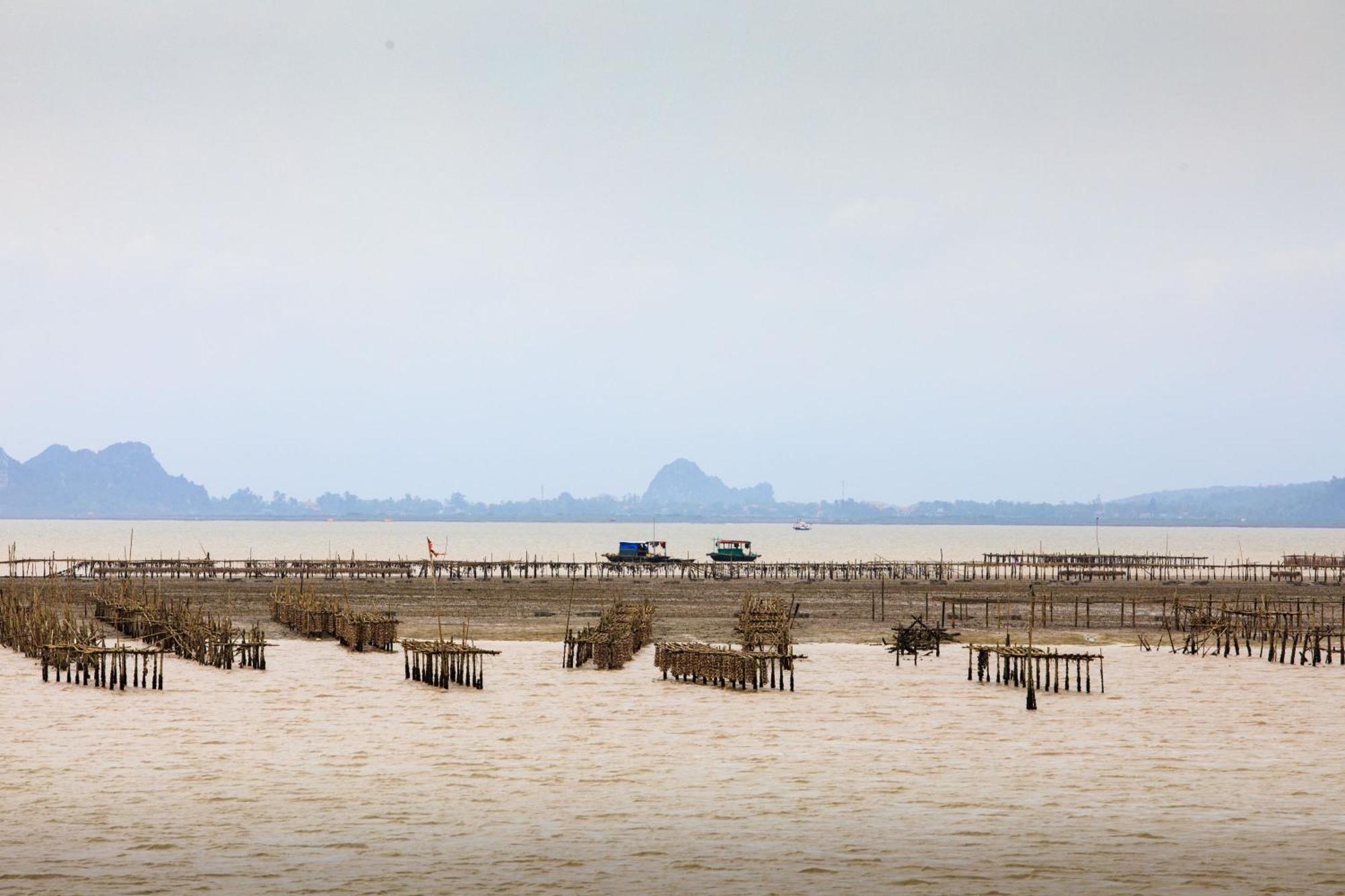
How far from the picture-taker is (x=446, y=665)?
3291cm

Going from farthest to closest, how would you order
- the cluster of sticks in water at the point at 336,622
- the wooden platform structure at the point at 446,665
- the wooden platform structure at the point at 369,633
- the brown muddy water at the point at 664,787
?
the cluster of sticks in water at the point at 336,622 → the wooden platform structure at the point at 369,633 → the wooden platform structure at the point at 446,665 → the brown muddy water at the point at 664,787

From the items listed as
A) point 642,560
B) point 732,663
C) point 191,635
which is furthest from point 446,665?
point 642,560

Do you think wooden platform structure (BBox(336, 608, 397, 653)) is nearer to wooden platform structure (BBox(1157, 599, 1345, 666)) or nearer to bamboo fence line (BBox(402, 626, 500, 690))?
bamboo fence line (BBox(402, 626, 500, 690))

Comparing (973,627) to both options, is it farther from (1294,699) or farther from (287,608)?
(287,608)

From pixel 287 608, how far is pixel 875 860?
38.3m

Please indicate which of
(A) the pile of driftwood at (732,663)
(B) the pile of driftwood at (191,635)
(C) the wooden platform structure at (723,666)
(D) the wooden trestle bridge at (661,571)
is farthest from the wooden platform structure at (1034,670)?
(D) the wooden trestle bridge at (661,571)

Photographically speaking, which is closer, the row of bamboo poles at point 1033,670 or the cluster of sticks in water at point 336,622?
the row of bamboo poles at point 1033,670

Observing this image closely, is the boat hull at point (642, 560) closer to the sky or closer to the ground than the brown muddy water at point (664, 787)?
closer to the sky

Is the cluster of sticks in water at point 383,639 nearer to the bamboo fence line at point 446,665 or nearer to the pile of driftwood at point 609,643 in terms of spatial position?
the bamboo fence line at point 446,665

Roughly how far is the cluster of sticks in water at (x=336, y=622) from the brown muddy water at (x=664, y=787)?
7.15 metres

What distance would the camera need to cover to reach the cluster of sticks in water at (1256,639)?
39.7 meters

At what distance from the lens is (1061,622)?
180 feet

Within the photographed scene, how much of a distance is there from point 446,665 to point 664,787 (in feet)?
43.4

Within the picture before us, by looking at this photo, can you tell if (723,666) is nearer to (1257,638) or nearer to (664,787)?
(664,787)
